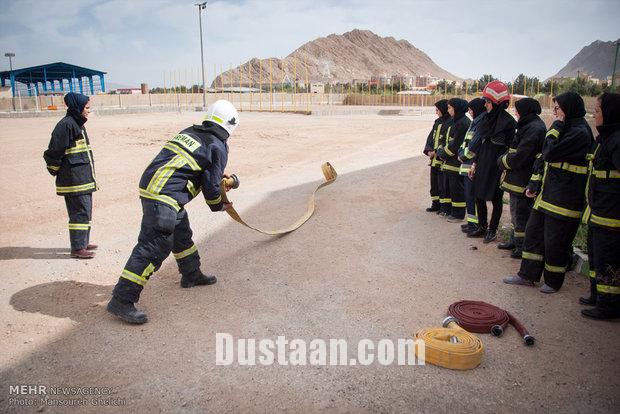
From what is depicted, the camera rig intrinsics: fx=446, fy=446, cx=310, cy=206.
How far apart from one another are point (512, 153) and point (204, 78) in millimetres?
37736

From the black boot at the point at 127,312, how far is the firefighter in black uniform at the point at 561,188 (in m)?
4.08

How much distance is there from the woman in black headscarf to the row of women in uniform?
13mm

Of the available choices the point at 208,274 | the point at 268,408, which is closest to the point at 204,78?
the point at 208,274

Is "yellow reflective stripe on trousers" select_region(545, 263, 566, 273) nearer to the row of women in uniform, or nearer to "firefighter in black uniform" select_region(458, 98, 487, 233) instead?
the row of women in uniform

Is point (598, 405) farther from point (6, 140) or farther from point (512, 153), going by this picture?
point (6, 140)

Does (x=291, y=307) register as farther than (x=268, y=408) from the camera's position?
Yes

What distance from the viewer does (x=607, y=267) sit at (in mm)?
4113

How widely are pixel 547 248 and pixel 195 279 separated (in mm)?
3773

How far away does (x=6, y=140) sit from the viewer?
16.9m

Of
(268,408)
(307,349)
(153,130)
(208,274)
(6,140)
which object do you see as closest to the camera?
(268,408)

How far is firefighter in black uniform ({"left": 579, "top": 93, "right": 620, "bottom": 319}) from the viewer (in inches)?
159

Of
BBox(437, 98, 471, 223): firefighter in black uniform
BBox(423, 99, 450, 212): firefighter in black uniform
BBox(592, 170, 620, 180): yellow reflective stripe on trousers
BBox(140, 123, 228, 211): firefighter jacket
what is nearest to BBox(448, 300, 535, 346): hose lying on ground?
BBox(592, 170, 620, 180): yellow reflective stripe on trousers

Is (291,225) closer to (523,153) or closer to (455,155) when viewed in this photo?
(455,155)

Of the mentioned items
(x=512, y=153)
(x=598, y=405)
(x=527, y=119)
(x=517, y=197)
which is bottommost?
(x=598, y=405)
